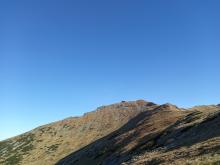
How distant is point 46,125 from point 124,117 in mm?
39128

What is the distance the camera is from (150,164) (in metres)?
46.7

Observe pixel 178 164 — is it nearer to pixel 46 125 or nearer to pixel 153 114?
pixel 153 114

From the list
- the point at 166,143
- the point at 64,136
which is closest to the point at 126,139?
the point at 166,143

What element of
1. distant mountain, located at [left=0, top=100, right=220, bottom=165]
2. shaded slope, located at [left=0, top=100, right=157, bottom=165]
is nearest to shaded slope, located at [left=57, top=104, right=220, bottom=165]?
distant mountain, located at [left=0, top=100, right=220, bottom=165]

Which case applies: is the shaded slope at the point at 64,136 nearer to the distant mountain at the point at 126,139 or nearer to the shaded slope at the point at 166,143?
the distant mountain at the point at 126,139

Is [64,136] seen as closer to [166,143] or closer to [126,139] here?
[126,139]

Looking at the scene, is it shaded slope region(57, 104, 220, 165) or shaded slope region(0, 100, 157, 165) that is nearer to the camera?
shaded slope region(57, 104, 220, 165)

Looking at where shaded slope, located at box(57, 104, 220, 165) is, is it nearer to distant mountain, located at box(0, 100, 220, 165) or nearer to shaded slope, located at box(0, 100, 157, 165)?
distant mountain, located at box(0, 100, 220, 165)

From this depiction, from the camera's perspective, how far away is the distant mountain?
48969 millimetres

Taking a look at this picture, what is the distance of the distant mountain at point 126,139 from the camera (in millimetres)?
48969

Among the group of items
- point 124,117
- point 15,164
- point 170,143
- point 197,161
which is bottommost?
point 197,161

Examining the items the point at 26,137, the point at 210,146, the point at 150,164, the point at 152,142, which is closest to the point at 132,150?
the point at 152,142

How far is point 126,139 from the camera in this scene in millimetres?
84250

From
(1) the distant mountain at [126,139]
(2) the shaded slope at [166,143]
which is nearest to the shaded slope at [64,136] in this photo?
(1) the distant mountain at [126,139]
